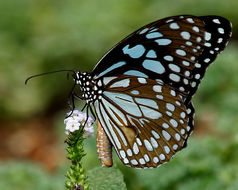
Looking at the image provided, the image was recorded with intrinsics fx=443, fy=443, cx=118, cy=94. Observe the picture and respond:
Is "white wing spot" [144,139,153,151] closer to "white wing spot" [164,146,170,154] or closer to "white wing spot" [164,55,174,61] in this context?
"white wing spot" [164,146,170,154]

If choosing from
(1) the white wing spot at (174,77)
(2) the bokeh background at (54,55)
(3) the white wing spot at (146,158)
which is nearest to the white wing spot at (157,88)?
(1) the white wing spot at (174,77)

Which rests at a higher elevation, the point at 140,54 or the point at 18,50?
the point at 18,50

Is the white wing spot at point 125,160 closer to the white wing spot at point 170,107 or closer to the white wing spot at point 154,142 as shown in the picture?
the white wing spot at point 154,142

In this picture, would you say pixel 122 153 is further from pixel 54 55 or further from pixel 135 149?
pixel 54 55

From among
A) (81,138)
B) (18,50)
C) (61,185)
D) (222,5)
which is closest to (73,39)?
(18,50)

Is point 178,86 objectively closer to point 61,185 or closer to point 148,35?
point 148,35

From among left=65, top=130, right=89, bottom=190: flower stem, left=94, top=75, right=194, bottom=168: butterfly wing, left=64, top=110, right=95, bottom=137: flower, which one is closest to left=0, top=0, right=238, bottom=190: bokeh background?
left=94, top=75, right=194, bottom=168: butterfly wing
